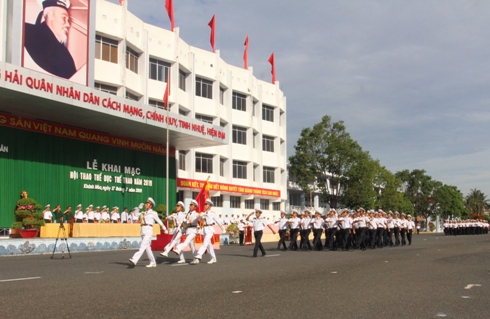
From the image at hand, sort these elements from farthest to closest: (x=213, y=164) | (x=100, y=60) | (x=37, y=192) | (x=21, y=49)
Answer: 1. (x=213, y=164)
2. (x=100, y=60)
3. (x=37, y=192)
4. (x=21, y=49)

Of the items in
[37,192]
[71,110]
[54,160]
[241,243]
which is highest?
[71,110]

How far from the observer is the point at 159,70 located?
41.7m

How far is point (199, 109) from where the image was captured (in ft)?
151

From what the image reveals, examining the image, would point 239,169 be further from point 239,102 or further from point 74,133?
point 74,133

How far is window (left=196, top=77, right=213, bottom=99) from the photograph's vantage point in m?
46.3

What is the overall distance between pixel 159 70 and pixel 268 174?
62.2 ft

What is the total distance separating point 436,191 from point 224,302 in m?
91.7

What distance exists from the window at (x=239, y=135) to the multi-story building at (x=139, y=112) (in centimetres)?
10

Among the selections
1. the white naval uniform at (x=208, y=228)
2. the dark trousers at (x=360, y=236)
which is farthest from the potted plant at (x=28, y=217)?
the dark trousers at (x=360, y=236)

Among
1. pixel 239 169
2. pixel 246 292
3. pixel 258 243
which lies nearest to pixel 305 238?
pixel 258 243

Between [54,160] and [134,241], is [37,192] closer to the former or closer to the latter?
[54,160]

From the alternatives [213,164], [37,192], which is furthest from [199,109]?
[37,192]

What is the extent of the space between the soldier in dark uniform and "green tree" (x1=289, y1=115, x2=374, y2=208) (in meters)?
32.9

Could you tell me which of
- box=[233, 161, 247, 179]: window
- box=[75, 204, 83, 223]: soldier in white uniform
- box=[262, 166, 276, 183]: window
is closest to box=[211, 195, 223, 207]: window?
box=[233, 161, 247, 179]: window
